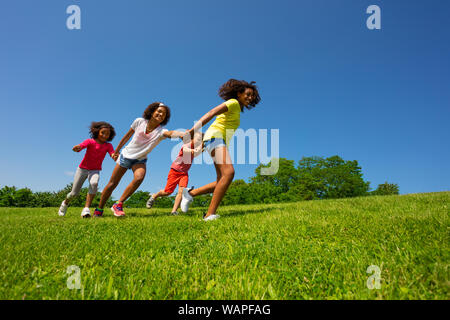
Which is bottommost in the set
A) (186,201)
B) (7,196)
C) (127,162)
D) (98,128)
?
(186,201)

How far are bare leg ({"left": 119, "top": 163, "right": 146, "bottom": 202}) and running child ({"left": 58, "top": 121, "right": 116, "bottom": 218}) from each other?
4.59 ft

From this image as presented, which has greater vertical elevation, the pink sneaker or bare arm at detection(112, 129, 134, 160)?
bare arm at detection(112, 129, 134, 160)

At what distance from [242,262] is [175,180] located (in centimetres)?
547

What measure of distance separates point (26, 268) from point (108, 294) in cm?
112

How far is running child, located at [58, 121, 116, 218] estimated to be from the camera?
6492 mm

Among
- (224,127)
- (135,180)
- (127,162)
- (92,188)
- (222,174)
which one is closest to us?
(222,174)

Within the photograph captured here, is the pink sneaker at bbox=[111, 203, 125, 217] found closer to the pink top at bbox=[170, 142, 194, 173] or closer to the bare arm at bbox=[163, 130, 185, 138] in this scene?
the pink top at bbox=[170, 142, 194, 173]

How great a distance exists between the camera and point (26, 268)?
80.5 inches

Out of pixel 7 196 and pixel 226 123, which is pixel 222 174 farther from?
pixel 7 196

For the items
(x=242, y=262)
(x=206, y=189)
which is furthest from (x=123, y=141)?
(x=242, y=262)

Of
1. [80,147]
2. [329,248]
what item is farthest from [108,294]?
[80,147]

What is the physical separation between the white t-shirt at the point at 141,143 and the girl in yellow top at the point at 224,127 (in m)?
1.67

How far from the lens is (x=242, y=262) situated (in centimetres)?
212

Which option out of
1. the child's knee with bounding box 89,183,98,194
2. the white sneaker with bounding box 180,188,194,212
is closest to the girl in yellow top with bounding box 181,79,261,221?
the white sneaker with bounding box 180,188,194,212
